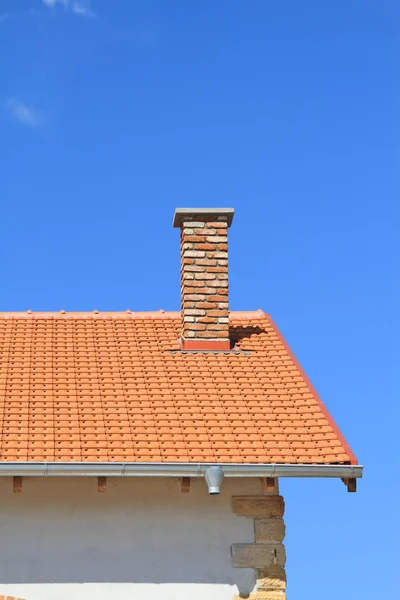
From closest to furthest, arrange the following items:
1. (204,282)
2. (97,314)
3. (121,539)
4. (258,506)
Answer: (121,539), (258,506), (204,282), (97,314)

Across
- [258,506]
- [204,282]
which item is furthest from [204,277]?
[258,506]

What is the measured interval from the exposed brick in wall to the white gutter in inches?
105

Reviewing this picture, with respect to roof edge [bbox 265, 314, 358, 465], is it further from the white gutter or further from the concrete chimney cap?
the concrete chimney cap

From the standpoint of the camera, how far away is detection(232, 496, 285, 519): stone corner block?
929cm

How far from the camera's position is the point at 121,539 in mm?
9164

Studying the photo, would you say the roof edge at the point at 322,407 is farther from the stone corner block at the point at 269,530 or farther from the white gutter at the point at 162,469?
the stone corner block at the point at 269,530

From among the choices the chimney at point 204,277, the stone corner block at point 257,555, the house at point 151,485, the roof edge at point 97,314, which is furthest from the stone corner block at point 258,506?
the roof edge at point 97,314

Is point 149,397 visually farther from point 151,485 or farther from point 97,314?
point 97,314

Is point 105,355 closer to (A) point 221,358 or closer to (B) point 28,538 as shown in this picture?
(A) point 221,358

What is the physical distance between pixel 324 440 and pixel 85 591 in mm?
2579

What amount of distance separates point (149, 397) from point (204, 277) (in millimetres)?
2040

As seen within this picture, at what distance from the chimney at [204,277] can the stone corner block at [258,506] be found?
2538 mm

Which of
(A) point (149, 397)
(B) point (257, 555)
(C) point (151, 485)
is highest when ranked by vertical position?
(A) point (149, 397)

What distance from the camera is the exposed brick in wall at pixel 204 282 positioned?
11547 millimetres
